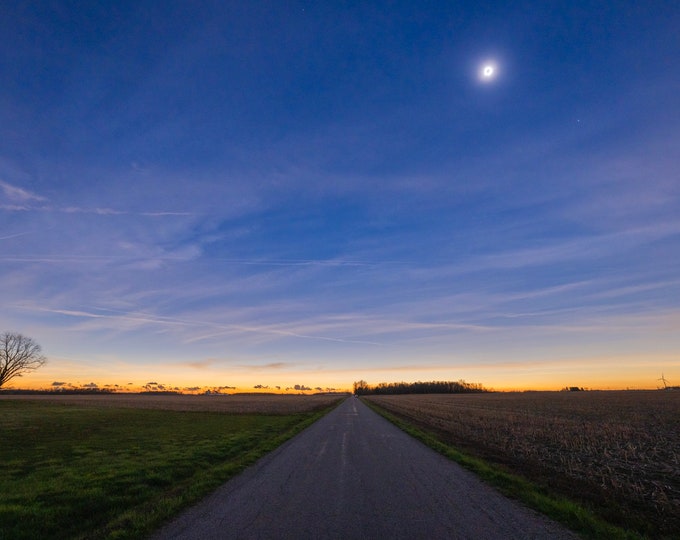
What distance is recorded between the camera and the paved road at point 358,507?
6613 millimetres

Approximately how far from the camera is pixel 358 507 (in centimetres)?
802

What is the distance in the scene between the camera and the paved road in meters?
6.61

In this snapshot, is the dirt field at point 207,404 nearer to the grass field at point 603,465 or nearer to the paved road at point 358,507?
the grass field at point 603,465

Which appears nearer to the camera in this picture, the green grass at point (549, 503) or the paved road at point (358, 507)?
the paved road at point (358, 507)

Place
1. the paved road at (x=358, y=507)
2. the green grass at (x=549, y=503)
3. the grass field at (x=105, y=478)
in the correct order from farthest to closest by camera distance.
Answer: the grass field at (x=105, y=478)
the green grass at (x=549, y=503)
the paved road at (x=358, y=507)

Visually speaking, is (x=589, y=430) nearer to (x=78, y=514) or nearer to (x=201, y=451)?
(x=201, y=451)

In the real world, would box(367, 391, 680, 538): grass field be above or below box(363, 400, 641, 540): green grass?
below

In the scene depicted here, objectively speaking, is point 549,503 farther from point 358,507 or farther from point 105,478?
point 105,478

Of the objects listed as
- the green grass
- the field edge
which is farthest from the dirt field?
the green grass

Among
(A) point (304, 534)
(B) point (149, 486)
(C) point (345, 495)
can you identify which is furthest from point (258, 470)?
(A) point (304, 534)

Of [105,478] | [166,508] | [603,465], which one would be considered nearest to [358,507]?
[166,508]

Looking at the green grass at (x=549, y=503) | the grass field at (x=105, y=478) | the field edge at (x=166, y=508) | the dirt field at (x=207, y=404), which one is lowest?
the dirt field at (x=207, y=404)

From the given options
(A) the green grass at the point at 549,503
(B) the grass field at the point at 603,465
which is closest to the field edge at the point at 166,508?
(A) the green grass at the point at 549,503

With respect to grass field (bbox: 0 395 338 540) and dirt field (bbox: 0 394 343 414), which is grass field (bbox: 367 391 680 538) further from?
dirt field (bbox: 0 394 343 414)
